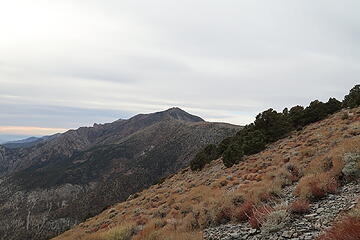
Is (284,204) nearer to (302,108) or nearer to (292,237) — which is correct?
(292,237)

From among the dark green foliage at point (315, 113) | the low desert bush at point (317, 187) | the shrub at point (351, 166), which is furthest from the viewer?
the dark green foliage at point (315, 113)

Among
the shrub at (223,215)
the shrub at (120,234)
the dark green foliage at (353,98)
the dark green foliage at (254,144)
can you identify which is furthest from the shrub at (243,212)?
the dark green foliage at (353,98)

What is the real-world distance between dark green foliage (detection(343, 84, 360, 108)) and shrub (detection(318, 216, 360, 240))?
34440 millimetres

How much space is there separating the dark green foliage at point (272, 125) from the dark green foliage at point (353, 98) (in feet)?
26.8

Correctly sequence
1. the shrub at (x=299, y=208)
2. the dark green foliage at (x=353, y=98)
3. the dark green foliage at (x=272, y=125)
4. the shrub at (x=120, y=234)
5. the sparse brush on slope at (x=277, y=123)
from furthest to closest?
the dark green foliage at (x=272, y=125)
the dark green foliage at (x=353, y=98)
the sparse brush on slope at (x=277, y=123)
the shrub at (x=120, y=234)
the shrub at (x=299, y=208)

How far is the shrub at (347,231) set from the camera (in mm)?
4330

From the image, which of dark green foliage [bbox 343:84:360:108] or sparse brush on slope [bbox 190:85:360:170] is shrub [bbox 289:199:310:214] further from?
dark green foliage [bbox 343:84:360:108]

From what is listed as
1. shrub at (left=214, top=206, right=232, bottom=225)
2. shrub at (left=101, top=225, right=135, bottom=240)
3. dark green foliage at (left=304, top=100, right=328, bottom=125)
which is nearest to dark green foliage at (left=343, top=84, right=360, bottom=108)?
dark green foliage at (left=304, top=100, right=328, bottom=125)

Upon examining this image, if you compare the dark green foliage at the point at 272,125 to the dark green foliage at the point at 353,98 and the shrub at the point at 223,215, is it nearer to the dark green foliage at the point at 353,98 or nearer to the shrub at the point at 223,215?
the dark green foliage at the point at 353,98

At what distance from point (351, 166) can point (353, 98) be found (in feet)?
104

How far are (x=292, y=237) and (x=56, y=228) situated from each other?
224838mm

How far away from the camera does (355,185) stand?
809cm

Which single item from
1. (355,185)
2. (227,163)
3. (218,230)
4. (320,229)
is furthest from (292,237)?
(227,163)

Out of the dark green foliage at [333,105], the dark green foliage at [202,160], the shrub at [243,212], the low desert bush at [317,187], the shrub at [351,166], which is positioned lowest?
the dark green foliage at [202,160]
